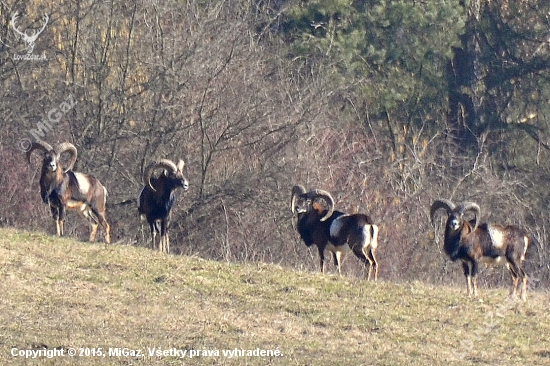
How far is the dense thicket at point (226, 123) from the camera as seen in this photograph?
1106 inches

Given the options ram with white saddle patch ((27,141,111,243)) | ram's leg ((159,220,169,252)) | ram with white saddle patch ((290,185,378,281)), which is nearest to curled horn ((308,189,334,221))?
ram with white saddle patch ((290,185,378,281))

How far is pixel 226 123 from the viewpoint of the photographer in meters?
29.0

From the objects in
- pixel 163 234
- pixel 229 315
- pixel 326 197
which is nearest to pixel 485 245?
pixel 326 197

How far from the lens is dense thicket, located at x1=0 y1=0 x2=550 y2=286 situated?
2809 cm

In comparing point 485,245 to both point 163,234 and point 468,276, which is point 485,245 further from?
point 163,234

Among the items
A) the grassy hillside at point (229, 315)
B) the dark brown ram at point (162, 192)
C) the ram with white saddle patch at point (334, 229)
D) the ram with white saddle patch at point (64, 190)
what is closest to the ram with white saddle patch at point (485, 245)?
the grassy hillside at point (229, 315)

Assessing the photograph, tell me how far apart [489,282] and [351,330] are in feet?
54.3

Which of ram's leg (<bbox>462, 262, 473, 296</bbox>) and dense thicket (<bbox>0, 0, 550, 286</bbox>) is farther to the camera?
dense thicket (<bbox>0, 0, 550, 286</bbox>)

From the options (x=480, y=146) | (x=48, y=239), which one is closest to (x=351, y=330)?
(x=48, y=239)

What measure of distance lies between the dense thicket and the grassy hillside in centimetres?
761

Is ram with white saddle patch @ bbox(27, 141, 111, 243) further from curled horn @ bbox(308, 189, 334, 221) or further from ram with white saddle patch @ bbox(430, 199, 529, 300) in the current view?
ram with white saddle patch @ bbox(430, 199, 529, 300)

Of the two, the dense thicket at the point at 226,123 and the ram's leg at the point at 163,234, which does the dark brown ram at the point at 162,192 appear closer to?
the ram's leg at the point at 163,234

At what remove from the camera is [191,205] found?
28016 mm

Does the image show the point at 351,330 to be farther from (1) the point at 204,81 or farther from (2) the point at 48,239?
(1) the point at 204,81
